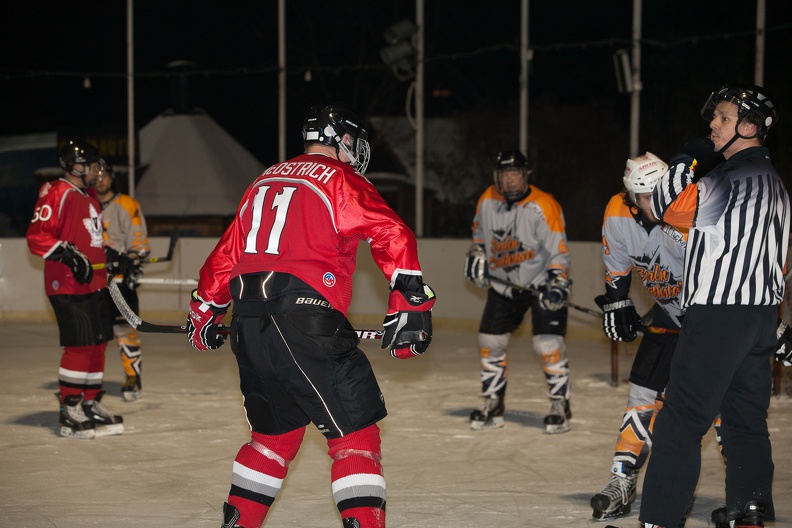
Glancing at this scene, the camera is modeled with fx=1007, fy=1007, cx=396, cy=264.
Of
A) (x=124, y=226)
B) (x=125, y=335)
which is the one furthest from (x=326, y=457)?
(x=124, y=226)

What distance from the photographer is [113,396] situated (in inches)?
228

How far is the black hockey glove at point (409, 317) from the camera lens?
2615 mm

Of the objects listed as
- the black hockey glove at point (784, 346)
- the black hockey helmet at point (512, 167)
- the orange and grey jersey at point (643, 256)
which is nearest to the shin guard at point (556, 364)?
the black hockey helmet at point (512, 167)

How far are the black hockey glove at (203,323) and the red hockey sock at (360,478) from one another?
0.57m

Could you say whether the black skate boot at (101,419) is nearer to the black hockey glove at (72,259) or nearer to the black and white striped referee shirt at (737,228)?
the black hockey glove at (72,259)

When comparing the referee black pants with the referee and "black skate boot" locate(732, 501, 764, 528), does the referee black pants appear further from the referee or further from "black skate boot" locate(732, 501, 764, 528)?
"black skate boot" locate(732, 501, 764, 528)

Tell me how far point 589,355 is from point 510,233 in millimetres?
2455

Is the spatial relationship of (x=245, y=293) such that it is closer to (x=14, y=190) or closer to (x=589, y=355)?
(x=589, y=355)

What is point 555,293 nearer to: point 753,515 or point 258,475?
point 753,515

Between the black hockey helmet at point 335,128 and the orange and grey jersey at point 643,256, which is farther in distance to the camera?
the orange and grey jersey at point 643,256

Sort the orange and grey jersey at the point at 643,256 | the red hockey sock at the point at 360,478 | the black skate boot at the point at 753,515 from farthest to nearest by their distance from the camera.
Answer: the orange and grey jersey at the point at 643,256, the black skate boot at the point at 753,515, the red hockey sock at the point at 360,478

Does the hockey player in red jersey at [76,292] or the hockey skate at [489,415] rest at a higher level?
the hockey player in red jersey at [76,292]

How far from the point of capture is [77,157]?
4.73 metres

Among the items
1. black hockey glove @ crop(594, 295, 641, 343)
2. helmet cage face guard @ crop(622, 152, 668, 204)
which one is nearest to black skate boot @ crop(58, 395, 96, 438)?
black hockey glove @ crop(594, 295, 641, 343)
